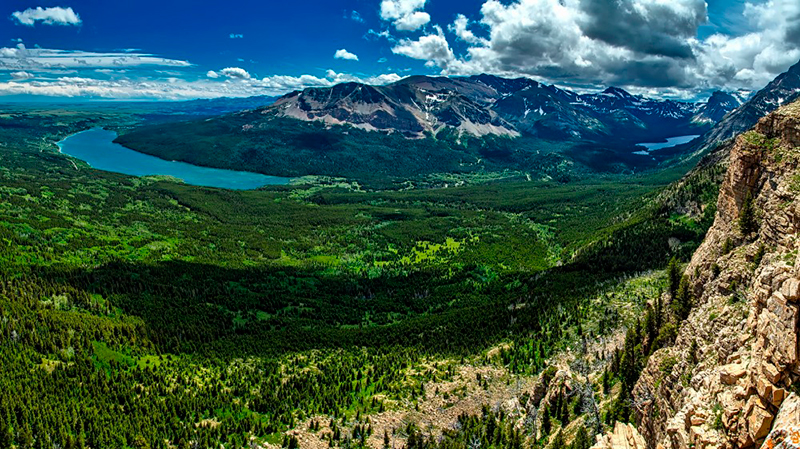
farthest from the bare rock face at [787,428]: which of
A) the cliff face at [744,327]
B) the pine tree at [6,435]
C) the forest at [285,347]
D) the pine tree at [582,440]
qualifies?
the pine tree at [6,435]

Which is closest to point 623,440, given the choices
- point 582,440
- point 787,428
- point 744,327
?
point 744,327

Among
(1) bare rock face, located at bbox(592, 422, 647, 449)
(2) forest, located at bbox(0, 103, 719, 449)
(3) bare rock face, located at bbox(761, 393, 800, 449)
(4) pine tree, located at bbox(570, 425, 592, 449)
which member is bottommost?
(2) forest, located at bbox(0, 103, 719, 449)

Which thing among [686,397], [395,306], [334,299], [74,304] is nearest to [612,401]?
[686,397]

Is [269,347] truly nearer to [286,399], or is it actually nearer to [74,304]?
[286,399]

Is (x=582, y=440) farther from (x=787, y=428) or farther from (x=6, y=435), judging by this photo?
(x=6, y=435)

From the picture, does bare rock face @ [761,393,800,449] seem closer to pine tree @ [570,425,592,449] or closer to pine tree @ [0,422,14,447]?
pine tree @ [570,425,592,449]

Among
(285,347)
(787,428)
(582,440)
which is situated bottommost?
(285,347)

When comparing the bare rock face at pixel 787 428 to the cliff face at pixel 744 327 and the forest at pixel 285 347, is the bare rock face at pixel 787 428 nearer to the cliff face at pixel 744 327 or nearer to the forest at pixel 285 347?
the cliff face at pixel 744 327

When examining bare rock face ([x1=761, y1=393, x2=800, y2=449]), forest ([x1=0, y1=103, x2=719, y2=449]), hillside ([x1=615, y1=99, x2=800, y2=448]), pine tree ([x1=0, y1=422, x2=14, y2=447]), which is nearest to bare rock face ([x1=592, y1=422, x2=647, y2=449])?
hillside ([x1=615, y1=99, x2=800, y2=448])

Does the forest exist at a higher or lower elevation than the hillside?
lower
